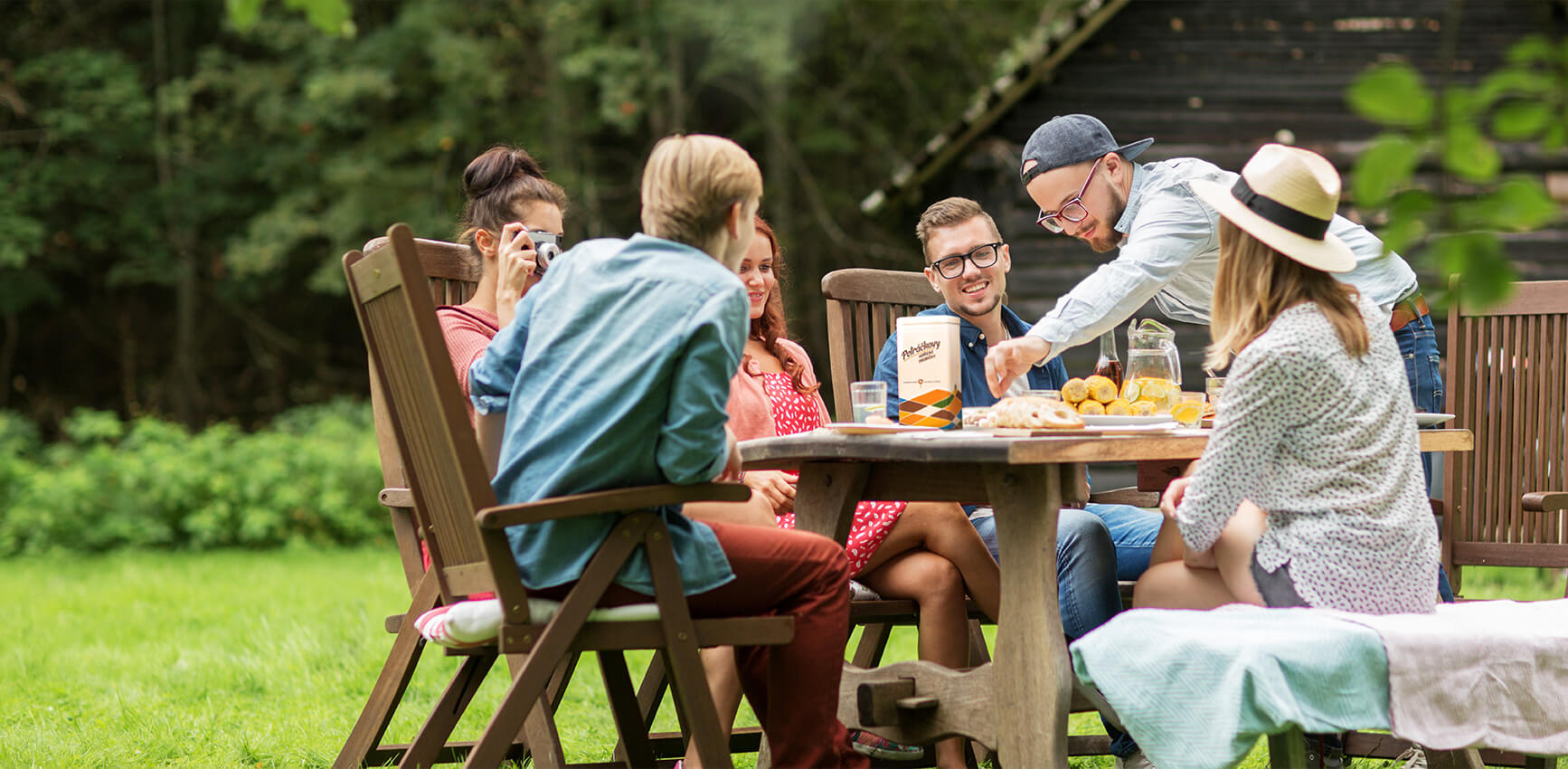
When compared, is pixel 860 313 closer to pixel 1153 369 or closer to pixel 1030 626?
pixel 1153 369

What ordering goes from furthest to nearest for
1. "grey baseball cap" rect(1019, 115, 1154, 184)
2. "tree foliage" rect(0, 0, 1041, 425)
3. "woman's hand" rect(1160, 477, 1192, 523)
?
"tree foliage" rect(0, 0, 1041, 425) < "grey baseball cap" rect(1019, 115, 1154, 184) < "woman's hand" rect(1160, 477, 1192, 523)

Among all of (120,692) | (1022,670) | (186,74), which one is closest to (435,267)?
(1022,670)

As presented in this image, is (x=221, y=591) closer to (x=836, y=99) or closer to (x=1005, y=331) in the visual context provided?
(x=1005, y=331)

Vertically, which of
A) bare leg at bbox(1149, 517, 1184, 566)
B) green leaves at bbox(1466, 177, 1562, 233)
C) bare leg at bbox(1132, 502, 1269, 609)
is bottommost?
bare leg at bbox(1149, 517, 1184, 566)

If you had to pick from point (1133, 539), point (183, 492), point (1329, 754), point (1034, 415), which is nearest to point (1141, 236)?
point (1133, 539)

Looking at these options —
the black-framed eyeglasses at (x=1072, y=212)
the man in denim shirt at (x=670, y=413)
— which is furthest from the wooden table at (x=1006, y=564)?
the black-framed eyeglasses at (x=1072, y=212)

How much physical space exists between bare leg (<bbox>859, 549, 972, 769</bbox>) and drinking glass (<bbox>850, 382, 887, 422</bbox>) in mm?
386

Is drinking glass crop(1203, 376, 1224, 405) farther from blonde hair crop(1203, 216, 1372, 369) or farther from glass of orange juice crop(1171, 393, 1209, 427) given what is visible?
blonde hair crop(1203, 216, 1372, 369)

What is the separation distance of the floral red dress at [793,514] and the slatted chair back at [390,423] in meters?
0.78

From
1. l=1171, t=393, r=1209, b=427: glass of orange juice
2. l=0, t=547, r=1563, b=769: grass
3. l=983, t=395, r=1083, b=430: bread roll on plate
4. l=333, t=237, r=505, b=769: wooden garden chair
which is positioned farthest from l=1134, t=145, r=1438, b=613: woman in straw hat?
l=333, t=237, r=505, b=769: wooden garden chair

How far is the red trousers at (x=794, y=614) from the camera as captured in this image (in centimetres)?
239

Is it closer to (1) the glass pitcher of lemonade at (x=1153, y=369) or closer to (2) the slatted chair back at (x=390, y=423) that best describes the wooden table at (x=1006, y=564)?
(1) the glass pitcher of lemonade at (x=1153, y=369)

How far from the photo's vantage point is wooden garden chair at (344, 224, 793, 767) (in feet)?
7.18

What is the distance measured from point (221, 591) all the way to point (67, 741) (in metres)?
4.01
